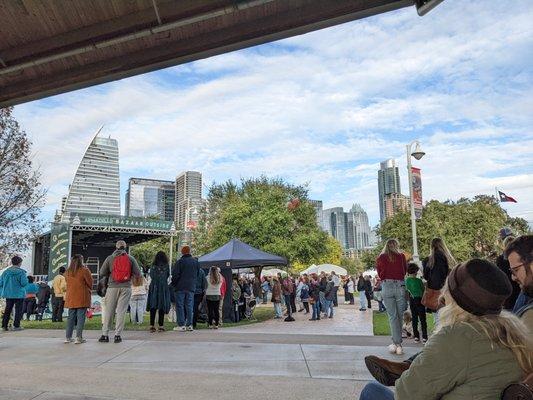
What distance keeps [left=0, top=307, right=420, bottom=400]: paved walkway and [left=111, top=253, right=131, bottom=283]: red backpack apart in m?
1.17

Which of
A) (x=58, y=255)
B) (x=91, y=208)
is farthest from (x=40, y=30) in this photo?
(x=91, y=208)

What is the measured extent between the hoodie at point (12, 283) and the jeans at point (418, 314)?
29.7 ft

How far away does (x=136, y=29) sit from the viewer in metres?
4.18

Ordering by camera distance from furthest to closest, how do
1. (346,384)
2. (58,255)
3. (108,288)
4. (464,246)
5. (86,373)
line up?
(464,246)
(58,255)
(108,288)
(86,373)
(346,384)

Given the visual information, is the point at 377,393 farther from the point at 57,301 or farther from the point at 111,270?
the point at 57,301

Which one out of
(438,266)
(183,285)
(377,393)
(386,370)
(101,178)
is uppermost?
(101,178)

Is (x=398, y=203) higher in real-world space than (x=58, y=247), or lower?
higher

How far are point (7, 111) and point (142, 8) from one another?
18.7 meters

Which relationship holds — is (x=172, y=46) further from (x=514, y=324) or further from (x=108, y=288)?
(x=108, y=288)

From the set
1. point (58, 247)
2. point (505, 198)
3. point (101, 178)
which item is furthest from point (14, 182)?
point (101, 178)

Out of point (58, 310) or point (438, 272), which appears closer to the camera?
point (438, 272)

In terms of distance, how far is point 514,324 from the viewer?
6.40ft

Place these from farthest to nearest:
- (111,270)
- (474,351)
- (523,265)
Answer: (111,270) → (523,265) → (474,351)

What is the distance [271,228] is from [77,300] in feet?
75.5
